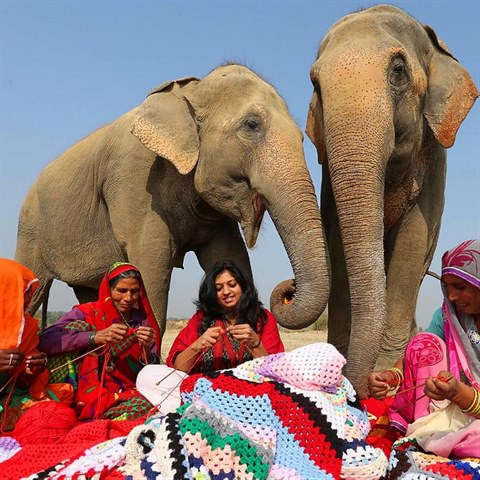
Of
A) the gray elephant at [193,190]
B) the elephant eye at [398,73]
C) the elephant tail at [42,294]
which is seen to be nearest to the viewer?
the gray elephant at [193,190]

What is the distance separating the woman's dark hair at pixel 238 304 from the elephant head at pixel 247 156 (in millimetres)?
292

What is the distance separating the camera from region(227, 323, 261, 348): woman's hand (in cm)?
425

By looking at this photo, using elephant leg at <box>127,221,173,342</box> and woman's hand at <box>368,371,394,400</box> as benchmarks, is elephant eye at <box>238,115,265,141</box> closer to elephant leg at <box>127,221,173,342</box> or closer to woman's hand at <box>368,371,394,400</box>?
elephant leg at <box>127,221,173,342</box>

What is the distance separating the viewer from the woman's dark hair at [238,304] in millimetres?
4672

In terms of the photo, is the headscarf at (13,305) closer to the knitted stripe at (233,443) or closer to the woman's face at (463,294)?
the knitted stripe at (233,443)

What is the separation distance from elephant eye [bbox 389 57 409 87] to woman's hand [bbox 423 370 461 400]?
2573mm

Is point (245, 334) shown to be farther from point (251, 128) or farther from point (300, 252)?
point (251, 128)

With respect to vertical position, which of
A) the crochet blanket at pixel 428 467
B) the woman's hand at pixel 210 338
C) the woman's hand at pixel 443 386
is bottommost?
the crochet blanket at pixel 428 467

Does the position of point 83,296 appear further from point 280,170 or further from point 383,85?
point 383,85

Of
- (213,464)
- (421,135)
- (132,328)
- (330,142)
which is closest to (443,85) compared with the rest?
(421,135)

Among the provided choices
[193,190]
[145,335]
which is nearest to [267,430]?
[145,335]

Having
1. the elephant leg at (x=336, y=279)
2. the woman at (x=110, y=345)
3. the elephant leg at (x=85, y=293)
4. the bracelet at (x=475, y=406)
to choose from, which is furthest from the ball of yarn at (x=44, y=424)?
the elephant leg at (x=85, y=293)

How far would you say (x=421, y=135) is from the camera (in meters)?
5.82

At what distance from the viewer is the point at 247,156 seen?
19.0ft
